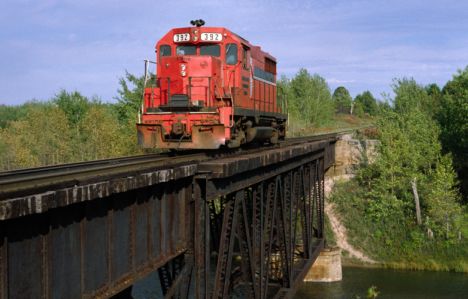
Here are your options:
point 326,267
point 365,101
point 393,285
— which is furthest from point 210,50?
point 365,101

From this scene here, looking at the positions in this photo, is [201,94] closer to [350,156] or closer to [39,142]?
[350,156]

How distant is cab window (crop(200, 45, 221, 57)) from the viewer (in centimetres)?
1591

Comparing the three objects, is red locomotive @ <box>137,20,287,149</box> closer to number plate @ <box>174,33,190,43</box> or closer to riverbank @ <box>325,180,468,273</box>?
number plate @ <box>174,33,190,43</box>

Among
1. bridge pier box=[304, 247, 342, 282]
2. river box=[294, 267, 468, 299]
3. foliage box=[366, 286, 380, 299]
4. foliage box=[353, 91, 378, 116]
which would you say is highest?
foliage box=[353, 91, 378, 116]

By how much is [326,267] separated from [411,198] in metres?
13.4

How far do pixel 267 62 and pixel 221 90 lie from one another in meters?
6.56

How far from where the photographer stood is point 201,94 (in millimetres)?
15031

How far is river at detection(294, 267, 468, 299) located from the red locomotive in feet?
56.1

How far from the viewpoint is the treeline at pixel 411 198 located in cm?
3691

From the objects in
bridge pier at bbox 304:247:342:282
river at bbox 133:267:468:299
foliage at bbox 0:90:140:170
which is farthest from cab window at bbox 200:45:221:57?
foliage at bbox 0:90:140:170

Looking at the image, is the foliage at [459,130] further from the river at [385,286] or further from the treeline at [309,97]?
the treeline at [309,97]

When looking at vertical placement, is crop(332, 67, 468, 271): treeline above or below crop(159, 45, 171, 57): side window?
below

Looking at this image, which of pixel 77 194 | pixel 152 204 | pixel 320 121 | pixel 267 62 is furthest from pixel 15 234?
pixel 320 121

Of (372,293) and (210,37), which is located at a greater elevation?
(210,37)
